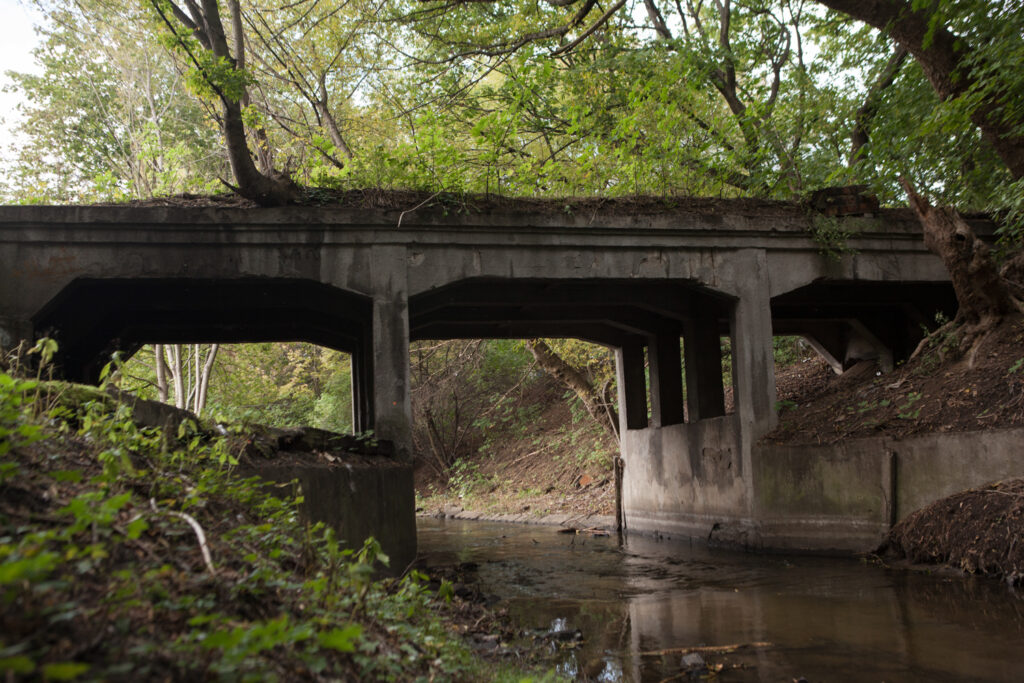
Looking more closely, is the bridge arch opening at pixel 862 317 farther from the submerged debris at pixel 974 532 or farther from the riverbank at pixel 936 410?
the submerged debris at pixel 974 532

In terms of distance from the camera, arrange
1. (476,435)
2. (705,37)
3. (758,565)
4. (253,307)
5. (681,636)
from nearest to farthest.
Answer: (681,636) < (758,565) < (253,307) < (705,37) < (476,435)

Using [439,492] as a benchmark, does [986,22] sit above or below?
above

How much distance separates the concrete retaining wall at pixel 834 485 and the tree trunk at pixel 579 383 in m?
7.31

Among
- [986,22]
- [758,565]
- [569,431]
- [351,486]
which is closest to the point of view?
[351,486]

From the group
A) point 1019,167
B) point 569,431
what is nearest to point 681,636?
point 1019,167

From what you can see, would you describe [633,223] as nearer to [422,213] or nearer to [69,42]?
[422,213]

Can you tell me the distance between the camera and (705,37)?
18.6m

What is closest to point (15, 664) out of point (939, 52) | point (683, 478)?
point (683, 478)

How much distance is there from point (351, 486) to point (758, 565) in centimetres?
574

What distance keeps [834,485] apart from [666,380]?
5040 millimetres

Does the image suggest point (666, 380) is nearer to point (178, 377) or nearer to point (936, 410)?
point (936, 410)

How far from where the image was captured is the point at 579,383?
2153cm

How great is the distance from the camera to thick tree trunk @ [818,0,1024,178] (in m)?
11.6

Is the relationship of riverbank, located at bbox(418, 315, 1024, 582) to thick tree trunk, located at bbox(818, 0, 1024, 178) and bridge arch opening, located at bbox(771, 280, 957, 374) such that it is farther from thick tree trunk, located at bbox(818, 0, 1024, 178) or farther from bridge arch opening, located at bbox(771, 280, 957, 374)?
thick tree trunk, located at bbox(818, 0, 1024, 178)
